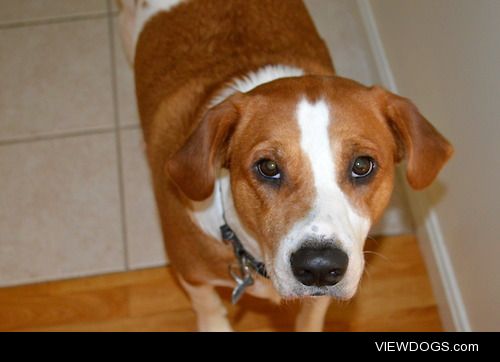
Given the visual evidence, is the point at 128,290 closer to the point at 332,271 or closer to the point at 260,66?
the point at 260,66

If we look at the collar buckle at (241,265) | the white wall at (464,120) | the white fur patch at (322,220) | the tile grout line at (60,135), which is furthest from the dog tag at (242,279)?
the tile grout line at (60,135)

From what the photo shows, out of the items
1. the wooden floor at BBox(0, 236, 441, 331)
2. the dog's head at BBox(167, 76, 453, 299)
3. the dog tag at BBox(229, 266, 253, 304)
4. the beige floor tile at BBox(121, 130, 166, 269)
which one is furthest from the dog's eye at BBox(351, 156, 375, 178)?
the beige floor tile at BBox(121, 130, 166, 269)

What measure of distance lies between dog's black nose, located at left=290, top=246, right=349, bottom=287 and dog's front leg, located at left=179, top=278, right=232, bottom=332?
2.49 ft

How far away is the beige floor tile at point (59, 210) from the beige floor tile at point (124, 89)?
116 millimetres

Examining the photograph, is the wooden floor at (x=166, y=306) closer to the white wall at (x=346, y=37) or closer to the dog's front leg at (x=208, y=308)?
the dog's front leg at (x=208, y=308)

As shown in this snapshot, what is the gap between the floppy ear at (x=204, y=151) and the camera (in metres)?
1.85

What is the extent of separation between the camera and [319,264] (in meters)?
1.65

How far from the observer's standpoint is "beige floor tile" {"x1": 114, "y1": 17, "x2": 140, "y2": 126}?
3.10m

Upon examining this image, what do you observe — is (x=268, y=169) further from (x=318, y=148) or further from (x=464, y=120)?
(x=464, y=120)

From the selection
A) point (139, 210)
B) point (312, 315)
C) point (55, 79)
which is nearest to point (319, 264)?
point (312, 315)

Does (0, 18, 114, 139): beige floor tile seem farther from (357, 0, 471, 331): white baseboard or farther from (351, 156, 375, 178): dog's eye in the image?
(351, 156, 375, 178): dog's eye

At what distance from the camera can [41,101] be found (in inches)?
125
